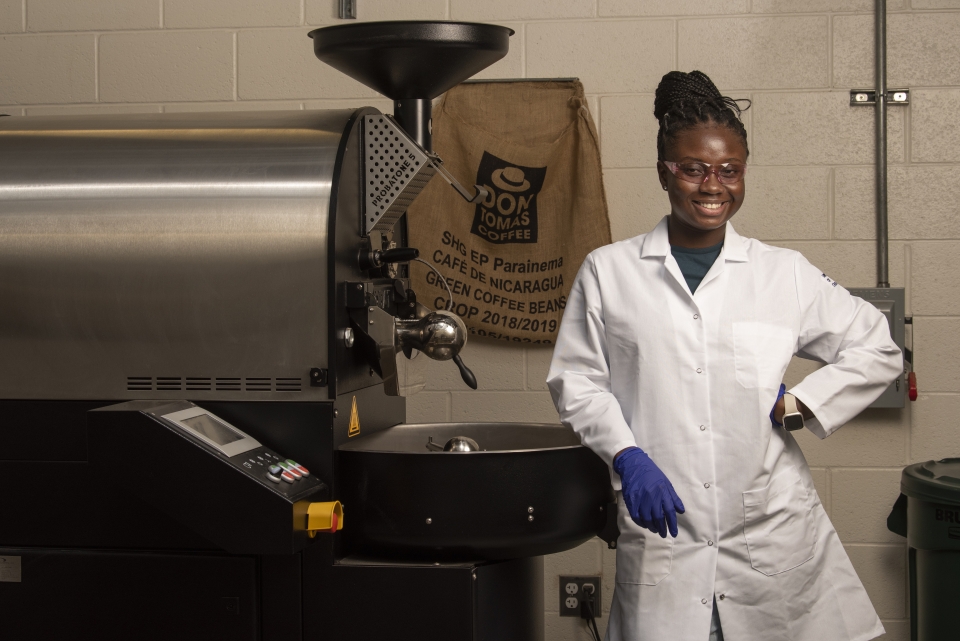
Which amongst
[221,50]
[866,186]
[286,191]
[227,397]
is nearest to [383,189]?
[286,191]

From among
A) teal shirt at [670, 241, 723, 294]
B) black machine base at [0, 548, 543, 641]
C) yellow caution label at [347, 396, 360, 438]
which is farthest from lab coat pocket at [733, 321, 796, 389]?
yellow caution label at [347, 396, 360, 438]

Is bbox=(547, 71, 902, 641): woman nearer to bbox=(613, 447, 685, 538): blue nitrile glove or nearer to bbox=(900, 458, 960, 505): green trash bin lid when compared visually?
bbox=(613, 447, 685, 538): blue nitrile glove

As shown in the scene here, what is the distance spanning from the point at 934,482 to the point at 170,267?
1438 mm

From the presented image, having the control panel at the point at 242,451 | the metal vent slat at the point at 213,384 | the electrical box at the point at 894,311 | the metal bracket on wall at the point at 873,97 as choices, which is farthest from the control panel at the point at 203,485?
the metal bracket on wall at the point at 873,97

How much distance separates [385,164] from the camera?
1385 millimetres

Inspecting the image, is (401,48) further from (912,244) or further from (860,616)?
(912,244)

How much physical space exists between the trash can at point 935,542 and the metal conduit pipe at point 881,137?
0.50m

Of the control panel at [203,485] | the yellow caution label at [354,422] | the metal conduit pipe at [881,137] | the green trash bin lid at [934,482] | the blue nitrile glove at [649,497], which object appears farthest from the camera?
the metal conduit pipe at [881,137]

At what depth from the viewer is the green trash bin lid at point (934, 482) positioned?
1737 millimetres

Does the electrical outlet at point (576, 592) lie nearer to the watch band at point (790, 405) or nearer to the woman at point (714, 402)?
the woman at point (714, 402)

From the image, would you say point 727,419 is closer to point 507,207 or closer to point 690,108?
point 690,108

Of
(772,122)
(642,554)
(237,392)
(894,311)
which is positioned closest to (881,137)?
(772,122)

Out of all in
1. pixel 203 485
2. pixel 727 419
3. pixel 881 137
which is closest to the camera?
pixel 203 485

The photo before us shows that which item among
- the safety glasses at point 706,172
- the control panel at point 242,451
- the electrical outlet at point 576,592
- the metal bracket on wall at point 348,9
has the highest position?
the metal bracket on wall at point 348,9
